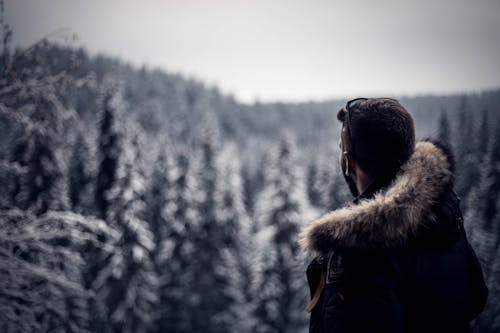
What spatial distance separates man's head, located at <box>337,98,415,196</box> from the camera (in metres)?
2.18

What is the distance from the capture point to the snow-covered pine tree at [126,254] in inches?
778

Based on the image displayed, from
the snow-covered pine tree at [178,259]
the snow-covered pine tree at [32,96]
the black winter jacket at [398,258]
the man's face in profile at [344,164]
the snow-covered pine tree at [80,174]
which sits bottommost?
the snow-covered pine tree at [178,259]

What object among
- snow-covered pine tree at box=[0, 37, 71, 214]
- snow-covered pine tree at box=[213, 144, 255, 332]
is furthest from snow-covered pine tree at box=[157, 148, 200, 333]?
snow-covered pine tree at box=[0, 37, 71, 214]

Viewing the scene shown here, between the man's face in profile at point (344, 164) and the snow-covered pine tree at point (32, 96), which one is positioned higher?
the snow-covered pine tree at point (32, 96)

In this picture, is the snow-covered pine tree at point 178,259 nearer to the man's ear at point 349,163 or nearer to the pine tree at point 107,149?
the pine tree at point 107,149

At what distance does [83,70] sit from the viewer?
545 cm

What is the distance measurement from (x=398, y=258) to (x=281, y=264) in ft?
66.1

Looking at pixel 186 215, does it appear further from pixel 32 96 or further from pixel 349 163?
pixel 349 163

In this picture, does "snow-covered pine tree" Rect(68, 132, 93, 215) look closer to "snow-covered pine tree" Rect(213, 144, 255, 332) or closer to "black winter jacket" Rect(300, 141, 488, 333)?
"snow-covered pine tree" Rect(213, 144, 255, 332)

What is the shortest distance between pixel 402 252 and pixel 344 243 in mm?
313

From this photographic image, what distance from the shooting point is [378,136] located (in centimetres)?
219

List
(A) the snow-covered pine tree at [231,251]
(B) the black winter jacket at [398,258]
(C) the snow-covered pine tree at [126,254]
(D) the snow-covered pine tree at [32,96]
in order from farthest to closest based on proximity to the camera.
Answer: (A) the snow-covered pine tree at [231,251] < (C) the snow-covered pine tree at [126,254] < (D) the snow-covered pine tree at [32,96] < (B) the black winter jacket at [398,258]

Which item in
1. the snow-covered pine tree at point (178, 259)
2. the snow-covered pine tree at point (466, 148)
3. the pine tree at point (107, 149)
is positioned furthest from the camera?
the snow-covered pine tree at point (178, 259)

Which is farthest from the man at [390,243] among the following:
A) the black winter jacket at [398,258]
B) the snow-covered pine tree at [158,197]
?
the snow-covered pine tree at [158,197]
